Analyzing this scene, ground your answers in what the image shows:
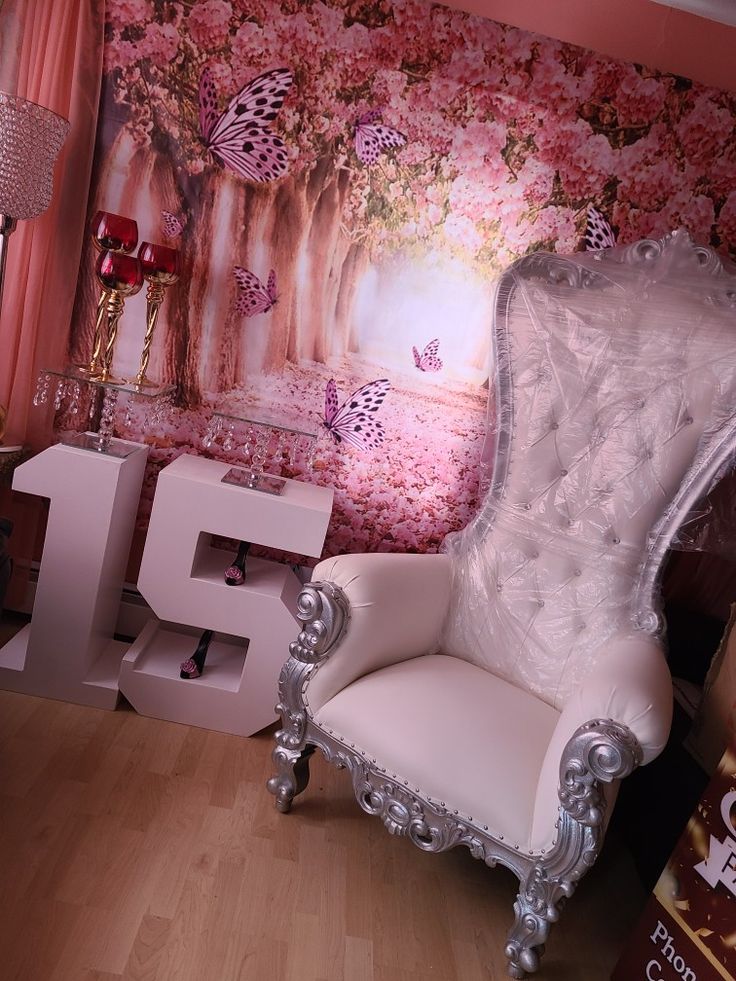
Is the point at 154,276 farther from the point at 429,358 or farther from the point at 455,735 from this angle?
the point at 455,735

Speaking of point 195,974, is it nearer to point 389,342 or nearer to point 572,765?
point 572,765

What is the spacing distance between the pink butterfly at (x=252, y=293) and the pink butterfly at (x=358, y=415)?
0.29 meters

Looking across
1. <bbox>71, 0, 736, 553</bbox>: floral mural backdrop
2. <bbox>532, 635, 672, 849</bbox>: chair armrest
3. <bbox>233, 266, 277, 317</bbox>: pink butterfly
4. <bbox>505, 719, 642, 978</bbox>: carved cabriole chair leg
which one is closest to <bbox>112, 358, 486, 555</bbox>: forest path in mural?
<bbox>71, 0, 736, 553</bbox>: floral mural backdrop

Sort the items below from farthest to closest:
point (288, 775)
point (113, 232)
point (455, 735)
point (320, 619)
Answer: point (113, 232)
point (288, 775)
point (320, 619)
point (455, 735)

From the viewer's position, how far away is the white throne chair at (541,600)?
5.09 ft

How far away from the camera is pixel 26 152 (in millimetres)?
1782

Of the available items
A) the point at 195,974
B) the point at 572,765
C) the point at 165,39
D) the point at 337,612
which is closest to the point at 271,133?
the point at 165,39

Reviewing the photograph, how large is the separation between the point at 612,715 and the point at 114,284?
1.56 meters

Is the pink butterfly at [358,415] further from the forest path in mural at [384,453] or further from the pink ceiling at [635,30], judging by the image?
the pink ceiling at [635,30]

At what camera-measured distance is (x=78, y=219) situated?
2.17m

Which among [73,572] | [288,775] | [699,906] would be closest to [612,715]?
[699,906]

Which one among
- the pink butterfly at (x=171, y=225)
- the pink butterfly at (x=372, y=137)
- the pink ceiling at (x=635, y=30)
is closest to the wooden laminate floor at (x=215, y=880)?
the pink butterfly at (x=171, y=225)

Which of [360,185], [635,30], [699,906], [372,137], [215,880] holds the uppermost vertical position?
[635,30]

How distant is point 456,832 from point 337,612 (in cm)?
51
